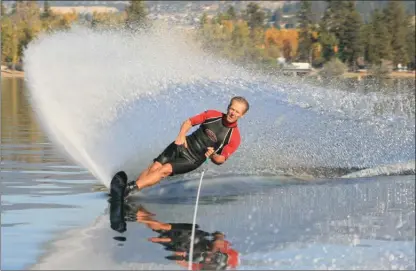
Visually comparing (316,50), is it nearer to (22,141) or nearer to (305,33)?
(305,33)

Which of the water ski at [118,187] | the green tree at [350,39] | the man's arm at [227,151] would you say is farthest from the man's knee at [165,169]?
the green tree at [350,39]

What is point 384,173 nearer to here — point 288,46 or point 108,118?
point 108,118

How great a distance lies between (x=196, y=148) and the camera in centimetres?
1205

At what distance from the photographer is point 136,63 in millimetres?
16812

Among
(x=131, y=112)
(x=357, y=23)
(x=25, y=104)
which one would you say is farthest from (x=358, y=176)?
(x=357, y=23)

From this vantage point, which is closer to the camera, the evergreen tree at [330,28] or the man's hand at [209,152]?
the man's hand at [209,152]

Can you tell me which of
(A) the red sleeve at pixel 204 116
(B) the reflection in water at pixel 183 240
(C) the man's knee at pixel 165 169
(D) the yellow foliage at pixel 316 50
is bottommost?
(B) the reflection in water at pixel 183 240

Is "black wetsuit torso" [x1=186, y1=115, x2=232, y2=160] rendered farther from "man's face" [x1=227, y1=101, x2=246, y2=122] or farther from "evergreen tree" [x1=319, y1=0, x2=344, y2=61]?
"evergreen tree" [x1=319, y1=0, x2=344, y2=61]

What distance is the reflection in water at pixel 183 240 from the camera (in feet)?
27.3

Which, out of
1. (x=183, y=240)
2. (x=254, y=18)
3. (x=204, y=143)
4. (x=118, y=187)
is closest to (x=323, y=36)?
(x=254, y=18)

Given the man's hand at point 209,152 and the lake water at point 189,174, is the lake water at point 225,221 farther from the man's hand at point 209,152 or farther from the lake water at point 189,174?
the man's hand at point 209,152

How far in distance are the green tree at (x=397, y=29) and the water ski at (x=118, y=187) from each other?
118 m

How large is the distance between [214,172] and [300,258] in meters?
5.90

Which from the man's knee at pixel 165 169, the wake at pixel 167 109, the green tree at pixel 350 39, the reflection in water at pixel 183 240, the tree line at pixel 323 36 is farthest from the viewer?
the green tree at pixel 350 39
